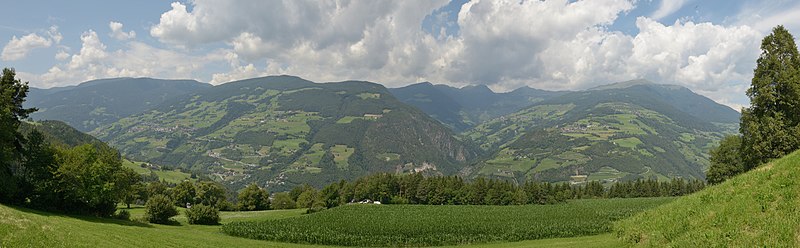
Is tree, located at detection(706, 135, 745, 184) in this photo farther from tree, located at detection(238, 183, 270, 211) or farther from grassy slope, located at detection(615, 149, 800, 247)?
tree, located at detection(238, 183, 270, 211)

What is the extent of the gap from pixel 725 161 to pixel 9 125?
13091 cm

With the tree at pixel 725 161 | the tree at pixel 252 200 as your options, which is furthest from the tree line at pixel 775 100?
the tree at pixel 252 200

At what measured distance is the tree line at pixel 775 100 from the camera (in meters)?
44.8

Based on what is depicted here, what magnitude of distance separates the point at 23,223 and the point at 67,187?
23.3 meters

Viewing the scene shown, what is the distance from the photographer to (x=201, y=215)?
7194cm

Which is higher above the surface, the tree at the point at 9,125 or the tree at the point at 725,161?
the tree at the point at 9,125

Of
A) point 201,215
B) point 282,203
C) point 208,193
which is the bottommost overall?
point 282,203

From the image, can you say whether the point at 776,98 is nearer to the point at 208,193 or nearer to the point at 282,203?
the point at 282,203

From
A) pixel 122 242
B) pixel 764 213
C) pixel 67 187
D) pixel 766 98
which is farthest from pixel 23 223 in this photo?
pixel 766 98

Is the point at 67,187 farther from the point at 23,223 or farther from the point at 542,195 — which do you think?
the point at 542,195

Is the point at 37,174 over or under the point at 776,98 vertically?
under

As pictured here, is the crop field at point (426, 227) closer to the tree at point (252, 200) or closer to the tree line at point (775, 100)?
the tree line at point (775, 100)

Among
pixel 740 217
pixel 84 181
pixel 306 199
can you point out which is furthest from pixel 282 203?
pixel 740 217

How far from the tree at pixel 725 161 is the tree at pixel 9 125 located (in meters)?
126
